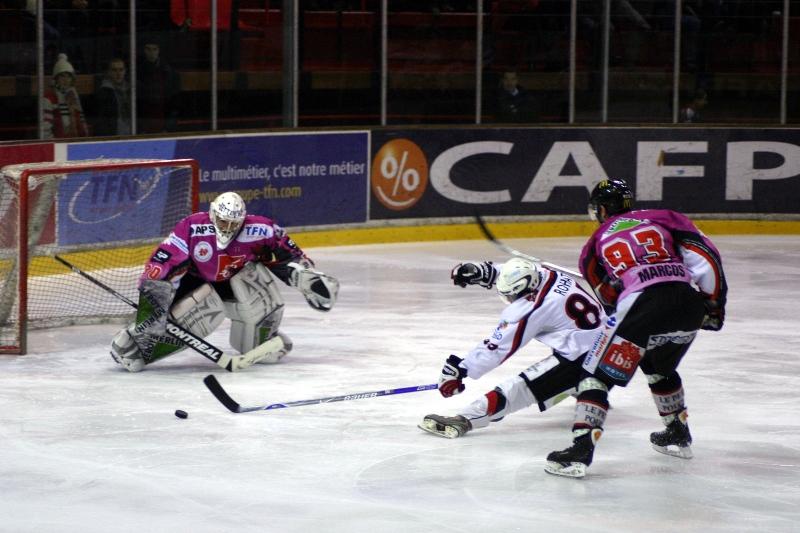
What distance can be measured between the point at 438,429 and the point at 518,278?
2.42ft

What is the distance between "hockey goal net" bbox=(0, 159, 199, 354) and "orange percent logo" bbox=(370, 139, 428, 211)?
3.30 metres

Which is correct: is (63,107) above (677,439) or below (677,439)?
above

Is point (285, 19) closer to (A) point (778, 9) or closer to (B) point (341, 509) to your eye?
(A) point (778, 9)

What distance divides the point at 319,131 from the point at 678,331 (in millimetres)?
6650

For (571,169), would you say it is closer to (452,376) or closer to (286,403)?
(286,403)

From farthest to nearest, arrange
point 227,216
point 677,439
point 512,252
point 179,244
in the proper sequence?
point 179,244
point 227,216
point 512,252
point 677,439

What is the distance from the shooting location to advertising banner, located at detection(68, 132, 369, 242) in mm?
10578

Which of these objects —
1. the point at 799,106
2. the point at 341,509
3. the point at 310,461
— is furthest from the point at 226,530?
the point at 799,106

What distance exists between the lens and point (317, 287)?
7.00m

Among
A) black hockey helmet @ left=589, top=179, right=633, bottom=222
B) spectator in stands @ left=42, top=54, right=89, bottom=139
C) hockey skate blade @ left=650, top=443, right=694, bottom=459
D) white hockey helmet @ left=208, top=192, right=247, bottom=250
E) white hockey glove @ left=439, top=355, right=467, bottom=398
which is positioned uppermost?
spectator in stands @ left=42, top=54, right=89, bottom=139

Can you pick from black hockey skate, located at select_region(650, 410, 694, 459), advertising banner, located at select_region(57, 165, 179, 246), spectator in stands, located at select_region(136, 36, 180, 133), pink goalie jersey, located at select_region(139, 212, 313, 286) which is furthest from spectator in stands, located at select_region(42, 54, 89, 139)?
black hockey skate, located at select_region(650, 410, 694, 459)

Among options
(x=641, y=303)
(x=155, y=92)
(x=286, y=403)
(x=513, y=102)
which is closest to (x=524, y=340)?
(x=641, y=303)

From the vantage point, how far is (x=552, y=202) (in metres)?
12.4

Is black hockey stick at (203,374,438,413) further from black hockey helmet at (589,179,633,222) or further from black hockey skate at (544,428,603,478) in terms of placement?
black hockey helmet at (589,179,633,222)
